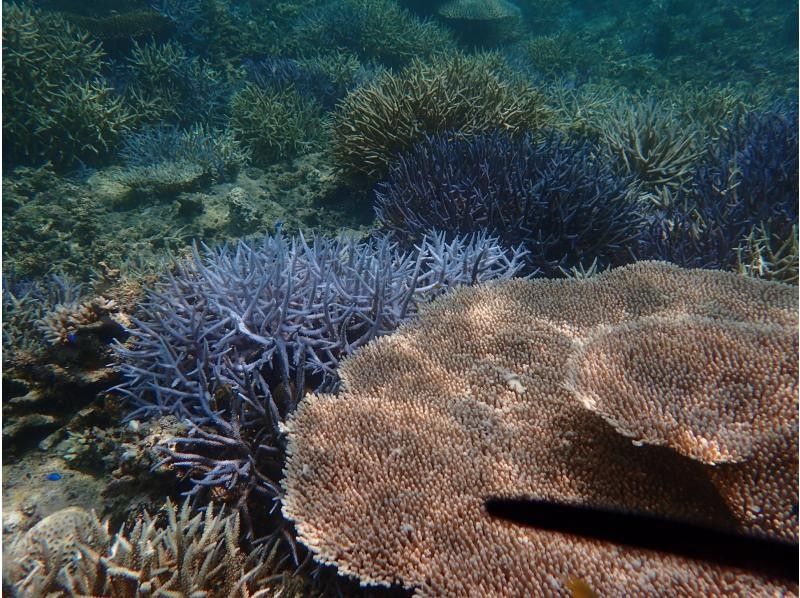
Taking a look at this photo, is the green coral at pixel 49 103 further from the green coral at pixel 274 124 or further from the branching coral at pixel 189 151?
the green coral at pixel 274 124

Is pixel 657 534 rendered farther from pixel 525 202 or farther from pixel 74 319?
pixel 74 319

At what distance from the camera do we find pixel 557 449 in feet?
6.07

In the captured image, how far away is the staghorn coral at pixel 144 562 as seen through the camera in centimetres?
185

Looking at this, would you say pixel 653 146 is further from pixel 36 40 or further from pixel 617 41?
pixel 617 41

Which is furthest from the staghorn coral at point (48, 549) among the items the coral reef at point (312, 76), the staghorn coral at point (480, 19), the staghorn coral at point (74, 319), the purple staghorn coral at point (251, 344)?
the staghorn coral at point (480, 19)

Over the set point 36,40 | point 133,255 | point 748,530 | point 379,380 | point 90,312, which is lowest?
point 133,255

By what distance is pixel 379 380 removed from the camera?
232cm

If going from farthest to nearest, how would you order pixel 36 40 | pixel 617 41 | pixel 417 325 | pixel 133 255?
pixel 617 41
pixel 36 40
pixel 133 255
pixel 417 325

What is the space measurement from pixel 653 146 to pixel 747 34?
41.6 feet

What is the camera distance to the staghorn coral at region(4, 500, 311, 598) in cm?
185

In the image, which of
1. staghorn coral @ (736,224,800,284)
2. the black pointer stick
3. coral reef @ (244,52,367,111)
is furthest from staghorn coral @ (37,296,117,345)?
coral reef @ (244,52,367,111)

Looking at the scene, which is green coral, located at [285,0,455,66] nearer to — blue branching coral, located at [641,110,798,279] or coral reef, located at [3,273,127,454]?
blue branching coral, located at [641,110,798,279]

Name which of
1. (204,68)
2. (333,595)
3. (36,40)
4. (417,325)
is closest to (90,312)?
(417,325)

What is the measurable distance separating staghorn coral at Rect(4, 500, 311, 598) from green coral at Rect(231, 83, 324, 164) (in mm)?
6110
